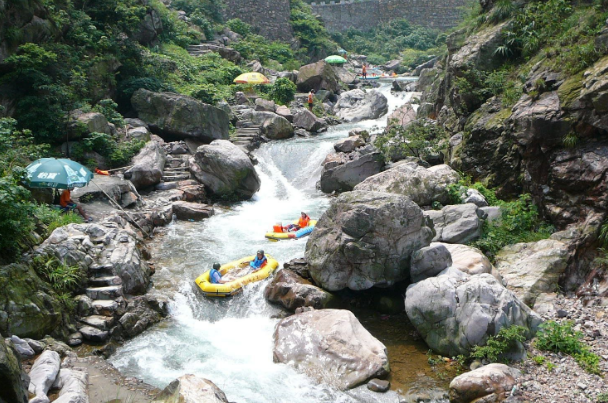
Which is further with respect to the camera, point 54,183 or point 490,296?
point 54,183

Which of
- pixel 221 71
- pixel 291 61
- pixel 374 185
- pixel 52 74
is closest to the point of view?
pixel 374 185

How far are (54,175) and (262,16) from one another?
2939cm

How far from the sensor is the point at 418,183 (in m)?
13.0

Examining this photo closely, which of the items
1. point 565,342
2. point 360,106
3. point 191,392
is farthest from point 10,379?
point 360,106

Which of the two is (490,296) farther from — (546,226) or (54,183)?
(54,183)

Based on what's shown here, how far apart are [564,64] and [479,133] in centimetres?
258

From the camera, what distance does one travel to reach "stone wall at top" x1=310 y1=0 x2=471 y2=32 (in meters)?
46.6

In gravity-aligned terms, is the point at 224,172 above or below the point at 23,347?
above

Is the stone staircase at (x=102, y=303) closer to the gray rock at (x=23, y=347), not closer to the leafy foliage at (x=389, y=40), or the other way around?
the gray rock at (x=23, y=347)

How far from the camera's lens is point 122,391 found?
7316mm

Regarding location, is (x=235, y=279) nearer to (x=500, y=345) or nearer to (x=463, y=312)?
(x=463, y=312)

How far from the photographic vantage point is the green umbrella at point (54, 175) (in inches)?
418

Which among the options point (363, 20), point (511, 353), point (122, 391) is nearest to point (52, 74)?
point (122, 391)

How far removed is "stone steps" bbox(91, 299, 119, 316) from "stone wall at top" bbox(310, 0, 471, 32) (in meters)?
40.8
